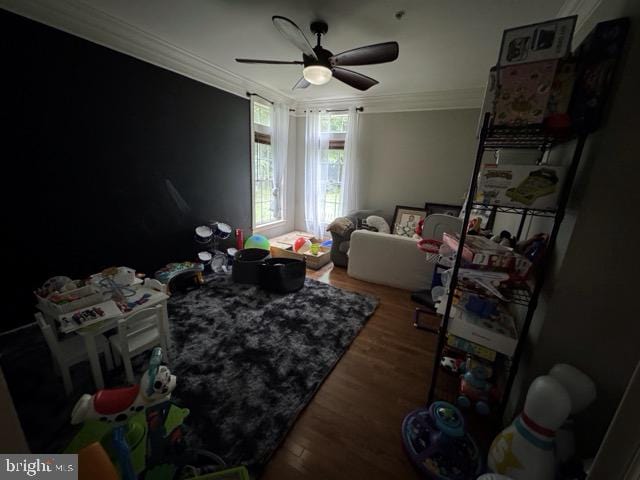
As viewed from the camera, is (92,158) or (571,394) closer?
(571,394)

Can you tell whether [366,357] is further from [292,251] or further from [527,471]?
[292,251]

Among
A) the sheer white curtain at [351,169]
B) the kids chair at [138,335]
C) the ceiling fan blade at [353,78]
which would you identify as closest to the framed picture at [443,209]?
the sheer white curtain at [351,169]

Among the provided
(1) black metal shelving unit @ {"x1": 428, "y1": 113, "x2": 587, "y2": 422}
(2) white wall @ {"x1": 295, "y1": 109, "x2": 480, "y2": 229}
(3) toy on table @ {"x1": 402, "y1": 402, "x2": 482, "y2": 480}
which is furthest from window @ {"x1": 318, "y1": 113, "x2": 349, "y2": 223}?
(3) toy on table @ {"x1": 402, "y1": 402, "x2": 482, "y2": 480}

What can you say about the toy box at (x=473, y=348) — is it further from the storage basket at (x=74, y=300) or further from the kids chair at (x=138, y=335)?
the storage basket at (x=74, y=300)

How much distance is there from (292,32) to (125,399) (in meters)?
2.14

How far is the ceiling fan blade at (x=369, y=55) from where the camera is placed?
5.76ft

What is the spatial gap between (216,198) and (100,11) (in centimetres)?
185

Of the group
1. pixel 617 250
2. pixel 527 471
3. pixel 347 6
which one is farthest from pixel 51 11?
pixel 527 471

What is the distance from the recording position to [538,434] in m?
0.94

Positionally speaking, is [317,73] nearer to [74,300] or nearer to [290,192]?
[74,300]

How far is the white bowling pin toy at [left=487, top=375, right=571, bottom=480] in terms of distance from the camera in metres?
0.89

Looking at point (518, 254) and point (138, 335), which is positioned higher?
point (518, 254)

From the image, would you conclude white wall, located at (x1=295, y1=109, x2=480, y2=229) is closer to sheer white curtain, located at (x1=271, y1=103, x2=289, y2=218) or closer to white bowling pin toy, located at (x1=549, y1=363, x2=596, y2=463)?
sheer white curtain, located at (x1=271, y1=103, x2=289, y2=218)

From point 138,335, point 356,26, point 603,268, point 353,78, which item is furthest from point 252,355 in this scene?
point 356,26
